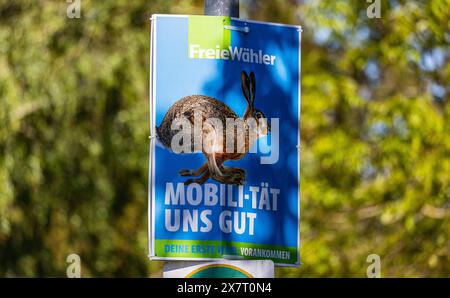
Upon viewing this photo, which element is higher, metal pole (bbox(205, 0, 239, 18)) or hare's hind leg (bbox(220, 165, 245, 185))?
metal pole (bbox(205, 0, 239, 18))

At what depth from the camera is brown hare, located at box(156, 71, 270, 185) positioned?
324 inches

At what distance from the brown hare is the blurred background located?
305 inches

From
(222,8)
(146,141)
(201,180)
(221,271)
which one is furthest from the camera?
(146,141)

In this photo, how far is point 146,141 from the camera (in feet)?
63.9

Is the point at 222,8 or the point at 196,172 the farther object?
the point at 222,8

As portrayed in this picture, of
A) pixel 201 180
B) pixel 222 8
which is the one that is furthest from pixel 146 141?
pixel 201 180

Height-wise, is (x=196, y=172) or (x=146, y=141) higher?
(x=146, y=141)

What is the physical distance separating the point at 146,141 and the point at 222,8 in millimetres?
11105

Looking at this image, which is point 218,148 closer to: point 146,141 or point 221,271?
point 221,271

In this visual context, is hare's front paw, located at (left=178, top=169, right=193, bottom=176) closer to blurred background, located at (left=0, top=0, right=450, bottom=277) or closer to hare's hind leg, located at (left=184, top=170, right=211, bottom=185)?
hare's hind leg, located at (left=184, top=170, right=211, bottom=185)

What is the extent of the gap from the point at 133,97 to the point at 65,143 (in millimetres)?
1172

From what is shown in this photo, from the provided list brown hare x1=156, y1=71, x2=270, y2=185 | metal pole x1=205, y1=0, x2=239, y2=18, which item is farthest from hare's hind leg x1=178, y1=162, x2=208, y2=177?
metal pole x1=205, y1=0, x2=239, y2=18

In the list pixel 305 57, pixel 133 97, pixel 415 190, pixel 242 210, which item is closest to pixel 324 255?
pixel 415 190

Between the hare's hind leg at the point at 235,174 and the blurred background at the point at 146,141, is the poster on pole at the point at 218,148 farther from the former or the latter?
the blurred background at the point at 146,141
